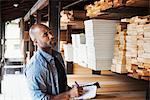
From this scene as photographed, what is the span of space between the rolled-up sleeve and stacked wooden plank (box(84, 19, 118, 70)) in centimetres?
69

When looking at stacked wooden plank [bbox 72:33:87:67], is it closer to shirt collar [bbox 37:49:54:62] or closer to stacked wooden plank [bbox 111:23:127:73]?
stacked wooden plank [bbox 111:23:127:73]

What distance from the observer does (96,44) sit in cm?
275

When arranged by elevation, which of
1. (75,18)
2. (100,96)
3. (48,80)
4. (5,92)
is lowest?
(5,92)

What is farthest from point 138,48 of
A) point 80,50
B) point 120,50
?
point 80,50

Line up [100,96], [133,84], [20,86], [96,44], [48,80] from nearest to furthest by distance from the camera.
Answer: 1. [48,80]
2. [96,44]
3. [100,96]
4. [133,84]
5. [20,86]

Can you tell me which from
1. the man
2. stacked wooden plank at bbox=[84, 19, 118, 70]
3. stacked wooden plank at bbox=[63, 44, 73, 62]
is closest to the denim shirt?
the man

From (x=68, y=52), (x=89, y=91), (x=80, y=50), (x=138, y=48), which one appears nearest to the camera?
(x=138, y=48)

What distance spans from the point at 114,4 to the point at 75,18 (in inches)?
70.8

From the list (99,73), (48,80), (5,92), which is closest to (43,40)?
(48,80)

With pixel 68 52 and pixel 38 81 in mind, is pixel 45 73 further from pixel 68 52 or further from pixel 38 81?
pixel 68 52

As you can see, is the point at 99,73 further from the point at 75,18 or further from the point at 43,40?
the point at 43,40

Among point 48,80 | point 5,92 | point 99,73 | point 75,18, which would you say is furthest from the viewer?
point 5,92

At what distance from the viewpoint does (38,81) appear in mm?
2232

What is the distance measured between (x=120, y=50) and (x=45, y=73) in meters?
0.71
